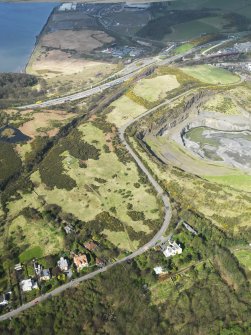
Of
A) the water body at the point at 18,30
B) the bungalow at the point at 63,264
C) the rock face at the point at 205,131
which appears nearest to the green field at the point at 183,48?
the rock face at the point at 205,131

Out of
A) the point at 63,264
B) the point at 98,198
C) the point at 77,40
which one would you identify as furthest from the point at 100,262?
the point at 77,40

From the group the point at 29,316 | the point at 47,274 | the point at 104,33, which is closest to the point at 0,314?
the point at 29,316

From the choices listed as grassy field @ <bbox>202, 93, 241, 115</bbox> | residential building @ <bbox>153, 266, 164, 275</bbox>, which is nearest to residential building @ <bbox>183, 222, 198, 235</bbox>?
residential building @ <bbox>153, 266, 164, 275</bbox>

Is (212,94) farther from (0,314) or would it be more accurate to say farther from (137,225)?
(0,314)

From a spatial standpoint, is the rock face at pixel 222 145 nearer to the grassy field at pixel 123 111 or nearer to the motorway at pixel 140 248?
the motorway at pixel 140 248

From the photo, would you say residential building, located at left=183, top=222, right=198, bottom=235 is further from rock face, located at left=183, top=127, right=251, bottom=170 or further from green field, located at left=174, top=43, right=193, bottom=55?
green field, located at left=174, top=43, right=193, bottom=55

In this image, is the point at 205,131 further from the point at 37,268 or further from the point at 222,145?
the point at 37,268
